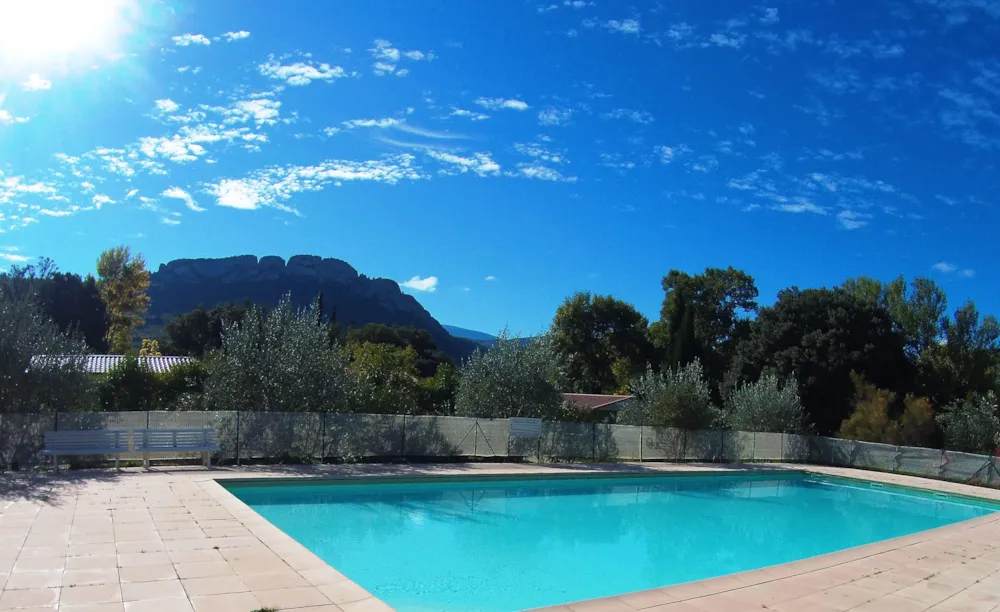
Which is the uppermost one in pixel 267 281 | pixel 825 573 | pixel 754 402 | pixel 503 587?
pixel 267 281

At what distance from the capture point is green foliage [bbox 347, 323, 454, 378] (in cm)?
6281

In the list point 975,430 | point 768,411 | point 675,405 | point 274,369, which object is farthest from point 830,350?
point 274,369

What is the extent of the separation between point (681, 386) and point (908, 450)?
283 inches

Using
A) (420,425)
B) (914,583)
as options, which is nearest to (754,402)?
(420,425)

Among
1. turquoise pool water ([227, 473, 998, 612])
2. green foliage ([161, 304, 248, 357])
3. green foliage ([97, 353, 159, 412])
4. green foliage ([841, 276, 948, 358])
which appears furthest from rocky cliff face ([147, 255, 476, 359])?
turquoise pool water ([227, 473, 998, 612])

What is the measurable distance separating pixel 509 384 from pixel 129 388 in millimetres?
12839

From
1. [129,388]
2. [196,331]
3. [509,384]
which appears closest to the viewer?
[509,384]

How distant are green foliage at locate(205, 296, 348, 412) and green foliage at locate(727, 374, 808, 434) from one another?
15.9 m

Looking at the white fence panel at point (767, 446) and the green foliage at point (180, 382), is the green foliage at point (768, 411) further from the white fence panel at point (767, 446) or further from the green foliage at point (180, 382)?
→ the green foliage at point (180, 382)

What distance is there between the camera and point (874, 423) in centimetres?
2533

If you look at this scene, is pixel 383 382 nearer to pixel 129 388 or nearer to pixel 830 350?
pixel 129 388

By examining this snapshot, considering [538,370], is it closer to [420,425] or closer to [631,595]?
[420,425]

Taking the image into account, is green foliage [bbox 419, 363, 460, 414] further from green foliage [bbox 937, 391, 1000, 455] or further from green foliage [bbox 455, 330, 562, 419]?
green foliage [bbox 937, 391, 1000, 455]

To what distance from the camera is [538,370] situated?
20.9 meters
